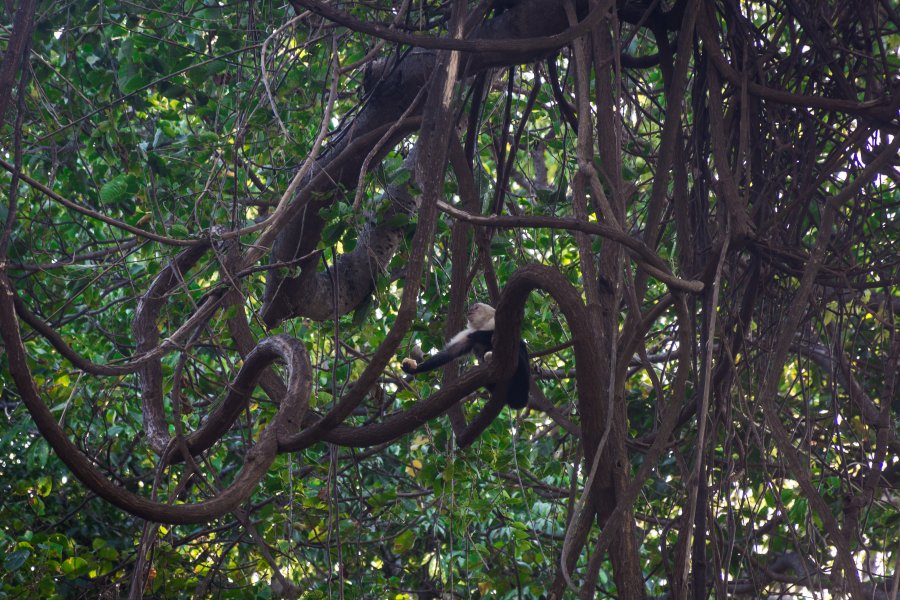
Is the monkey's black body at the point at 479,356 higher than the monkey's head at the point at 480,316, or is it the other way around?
the monkey's head at the point at 480,316

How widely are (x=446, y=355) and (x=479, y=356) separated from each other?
719mm

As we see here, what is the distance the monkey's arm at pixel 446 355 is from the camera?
132 inches

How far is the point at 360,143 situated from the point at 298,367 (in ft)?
3.55

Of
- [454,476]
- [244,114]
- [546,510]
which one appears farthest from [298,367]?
[546,510]

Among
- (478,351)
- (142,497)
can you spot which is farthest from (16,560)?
(142,497)

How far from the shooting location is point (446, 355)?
3348 millimetres

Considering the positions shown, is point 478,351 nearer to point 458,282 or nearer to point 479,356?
point 479,356

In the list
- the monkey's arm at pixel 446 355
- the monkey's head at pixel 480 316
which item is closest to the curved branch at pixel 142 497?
the monkey's arm at pixel 446 355

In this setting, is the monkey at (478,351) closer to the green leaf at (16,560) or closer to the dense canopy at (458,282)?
the dense canopy at (458,282)

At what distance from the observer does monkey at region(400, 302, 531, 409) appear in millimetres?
3369

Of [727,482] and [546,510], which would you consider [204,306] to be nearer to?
[727,482]

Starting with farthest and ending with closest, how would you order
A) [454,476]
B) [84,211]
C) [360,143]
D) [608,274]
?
[454,476] → [360,143] → [608,274] → [84,211]

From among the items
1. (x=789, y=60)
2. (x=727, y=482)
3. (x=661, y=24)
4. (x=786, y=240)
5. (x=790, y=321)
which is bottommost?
(x=727, y=482)

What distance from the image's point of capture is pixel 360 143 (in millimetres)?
3080
